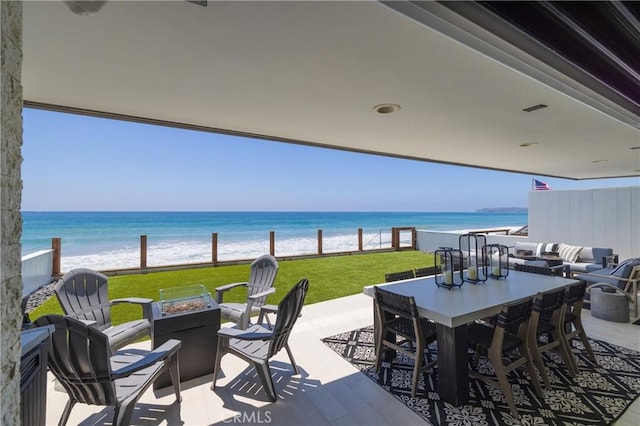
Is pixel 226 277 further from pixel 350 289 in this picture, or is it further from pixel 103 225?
pixel 103 225

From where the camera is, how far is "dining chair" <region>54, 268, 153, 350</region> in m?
2.58

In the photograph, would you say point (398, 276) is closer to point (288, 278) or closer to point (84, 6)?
point (288, 278)

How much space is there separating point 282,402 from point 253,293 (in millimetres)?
1437

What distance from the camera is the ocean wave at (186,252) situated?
11.2 m

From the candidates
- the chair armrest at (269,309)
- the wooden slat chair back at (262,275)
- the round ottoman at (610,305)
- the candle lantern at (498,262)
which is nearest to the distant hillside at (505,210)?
the round ottoman at (610,305)

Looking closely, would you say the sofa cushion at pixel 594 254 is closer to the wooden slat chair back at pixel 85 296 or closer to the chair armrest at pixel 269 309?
the chair armrest at pixel 269 309

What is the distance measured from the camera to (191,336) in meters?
2.57

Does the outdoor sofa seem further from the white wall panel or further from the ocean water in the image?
the ocean water

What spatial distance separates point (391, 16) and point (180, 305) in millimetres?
2823

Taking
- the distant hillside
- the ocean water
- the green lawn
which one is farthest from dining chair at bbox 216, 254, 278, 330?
the distant hillside

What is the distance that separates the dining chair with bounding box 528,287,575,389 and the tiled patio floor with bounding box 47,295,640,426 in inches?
18.6

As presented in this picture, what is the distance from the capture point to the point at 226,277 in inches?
235

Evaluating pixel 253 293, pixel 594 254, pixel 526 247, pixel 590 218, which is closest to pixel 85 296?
pixel 253 293

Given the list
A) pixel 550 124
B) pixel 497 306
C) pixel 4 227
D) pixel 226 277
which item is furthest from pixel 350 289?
pixel 4 227
